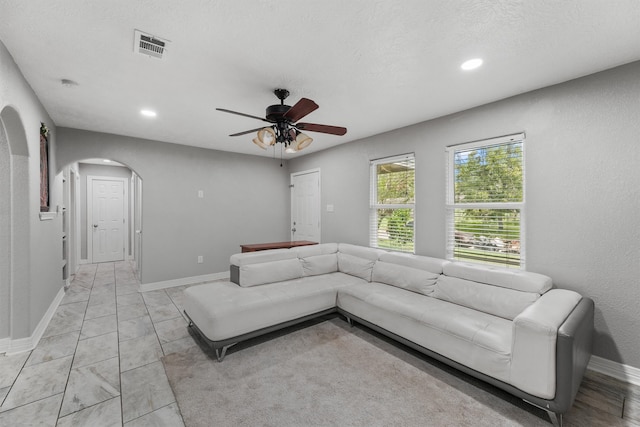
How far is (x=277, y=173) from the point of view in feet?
20.2

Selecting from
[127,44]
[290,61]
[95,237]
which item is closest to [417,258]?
[290,61]

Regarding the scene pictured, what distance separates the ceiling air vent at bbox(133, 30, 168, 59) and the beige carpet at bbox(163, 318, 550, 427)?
8.31 ft

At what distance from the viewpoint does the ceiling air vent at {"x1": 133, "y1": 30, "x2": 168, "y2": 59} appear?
1.87 meters

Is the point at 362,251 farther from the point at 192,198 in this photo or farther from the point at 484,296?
the point at 192,198

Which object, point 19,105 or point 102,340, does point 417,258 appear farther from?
point 19,105

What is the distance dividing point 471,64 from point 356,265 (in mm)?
2649

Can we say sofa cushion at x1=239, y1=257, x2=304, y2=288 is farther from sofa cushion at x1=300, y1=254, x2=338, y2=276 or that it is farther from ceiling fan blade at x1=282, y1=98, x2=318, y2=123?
ceiling fan blade at x1=282, y1=98, x2=318, y2=123

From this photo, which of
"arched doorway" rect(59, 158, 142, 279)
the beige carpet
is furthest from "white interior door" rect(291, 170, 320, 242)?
"arched doorway" rect(59, 158, 142, 279)

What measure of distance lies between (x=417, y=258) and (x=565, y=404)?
180 centimetres

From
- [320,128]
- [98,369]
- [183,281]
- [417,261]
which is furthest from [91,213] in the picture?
[417,261]

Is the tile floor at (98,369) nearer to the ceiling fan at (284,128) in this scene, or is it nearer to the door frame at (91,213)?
the ceiling fan at (284,128)

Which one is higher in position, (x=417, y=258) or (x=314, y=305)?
(x=417, y=258)

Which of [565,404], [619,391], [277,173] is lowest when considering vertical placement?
[619,391]

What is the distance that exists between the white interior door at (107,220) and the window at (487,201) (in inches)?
304
